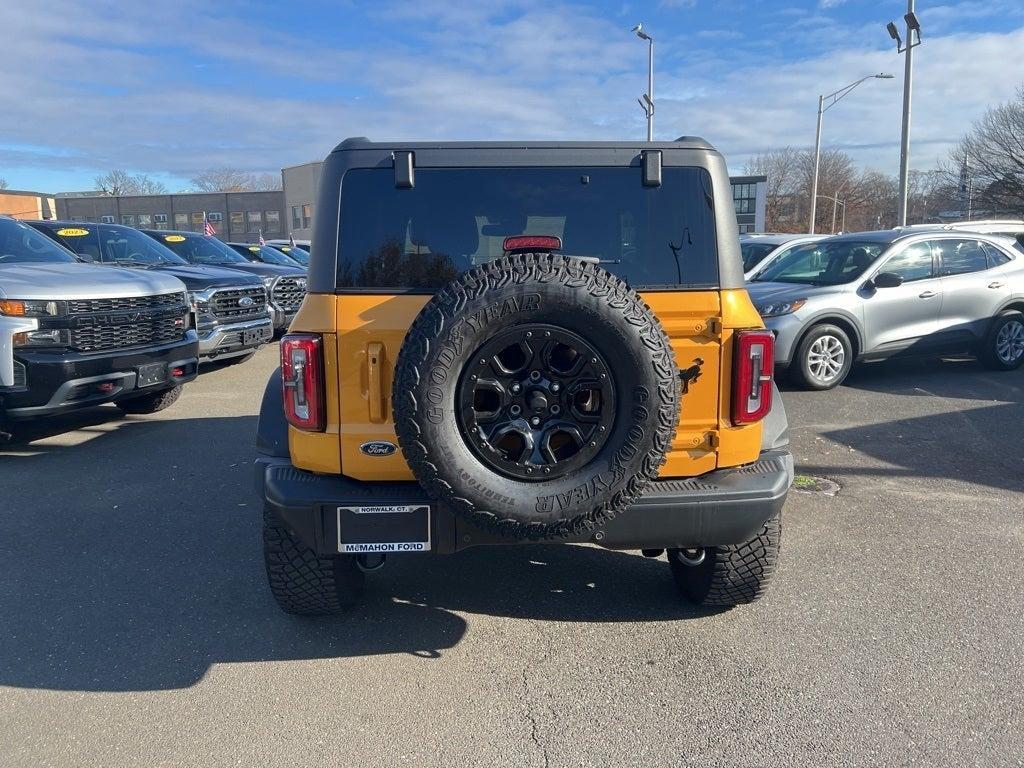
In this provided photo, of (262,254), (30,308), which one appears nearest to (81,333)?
(30,308)

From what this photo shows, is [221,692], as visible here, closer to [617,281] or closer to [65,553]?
[65,553]

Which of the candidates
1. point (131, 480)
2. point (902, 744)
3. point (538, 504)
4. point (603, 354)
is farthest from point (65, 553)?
point (902, 744)

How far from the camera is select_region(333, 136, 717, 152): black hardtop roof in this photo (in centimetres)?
310

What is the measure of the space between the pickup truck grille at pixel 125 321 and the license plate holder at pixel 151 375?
22 cm

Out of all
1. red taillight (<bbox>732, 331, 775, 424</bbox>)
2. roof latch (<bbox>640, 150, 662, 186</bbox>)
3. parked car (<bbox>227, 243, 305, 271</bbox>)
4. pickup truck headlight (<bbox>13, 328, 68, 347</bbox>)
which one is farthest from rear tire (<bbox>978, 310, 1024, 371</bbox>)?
parked car (<bbox>227, 243, 305, 271</bbox>)

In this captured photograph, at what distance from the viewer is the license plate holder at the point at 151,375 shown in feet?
20.6

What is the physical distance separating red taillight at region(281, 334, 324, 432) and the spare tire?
413mm

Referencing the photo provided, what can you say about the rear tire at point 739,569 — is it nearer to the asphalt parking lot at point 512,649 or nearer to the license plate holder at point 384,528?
the asphalt parking lot at point 512,649

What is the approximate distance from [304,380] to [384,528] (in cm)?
64

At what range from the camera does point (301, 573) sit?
3.30 m

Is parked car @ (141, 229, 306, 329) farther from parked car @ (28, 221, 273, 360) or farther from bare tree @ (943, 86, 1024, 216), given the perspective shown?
bare tree @ (943, 86, 1024, 216)

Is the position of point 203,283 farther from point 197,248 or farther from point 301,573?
point 301,573

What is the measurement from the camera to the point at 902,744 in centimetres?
265

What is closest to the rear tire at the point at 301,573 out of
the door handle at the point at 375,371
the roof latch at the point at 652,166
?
the door handle at the point at 375,371
